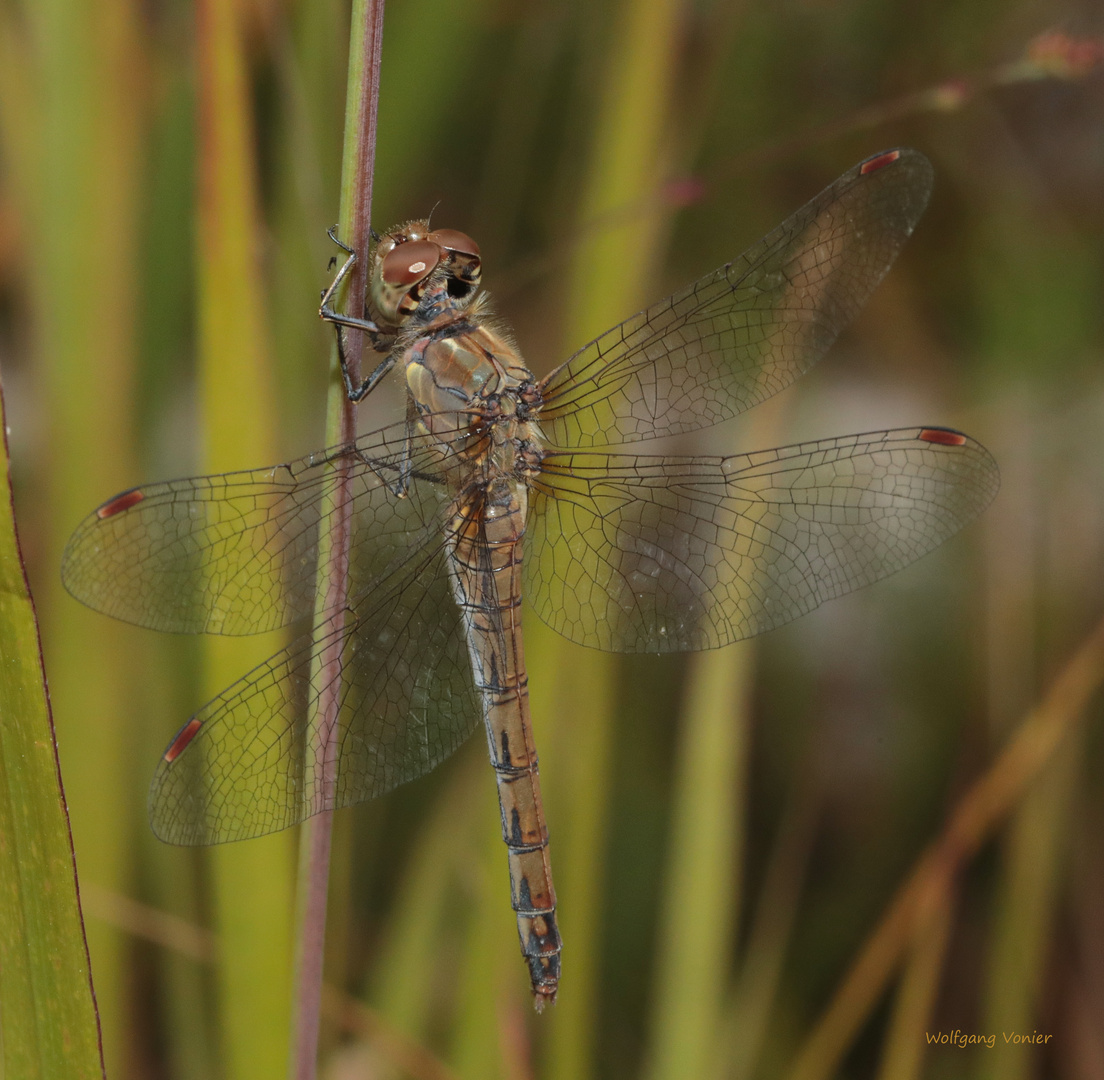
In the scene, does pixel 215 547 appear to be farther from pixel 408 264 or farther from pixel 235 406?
pixel 408 264

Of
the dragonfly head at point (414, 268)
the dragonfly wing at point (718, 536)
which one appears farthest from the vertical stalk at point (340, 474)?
the dragonfly wing at point (718, 536)

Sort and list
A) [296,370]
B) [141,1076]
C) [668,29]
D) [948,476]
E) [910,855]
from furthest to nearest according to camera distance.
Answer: [910,855] < [141,1076] < [296,370] < [668,29] < [948,476]

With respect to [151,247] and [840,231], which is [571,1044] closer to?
[840,231]

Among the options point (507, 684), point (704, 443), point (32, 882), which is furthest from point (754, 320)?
point (704, 443)

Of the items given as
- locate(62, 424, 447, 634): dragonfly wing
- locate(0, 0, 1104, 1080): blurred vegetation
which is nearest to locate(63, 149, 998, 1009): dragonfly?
locate(62, 424, 447, 634): dragonfly wing

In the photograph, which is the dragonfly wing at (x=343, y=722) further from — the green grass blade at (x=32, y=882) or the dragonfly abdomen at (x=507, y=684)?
the green grass blade at (x=32, y=882)

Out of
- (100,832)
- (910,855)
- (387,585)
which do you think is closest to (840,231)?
(387,585)

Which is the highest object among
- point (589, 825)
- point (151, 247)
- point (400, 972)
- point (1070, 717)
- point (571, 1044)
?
point (151, 247)

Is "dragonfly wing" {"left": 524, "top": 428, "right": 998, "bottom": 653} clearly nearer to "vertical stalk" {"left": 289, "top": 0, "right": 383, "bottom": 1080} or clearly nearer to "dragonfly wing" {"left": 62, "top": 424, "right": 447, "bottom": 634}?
"dragonfly wing" {"left": 62, "top": 424, "right": 447, "bottom": 634}
